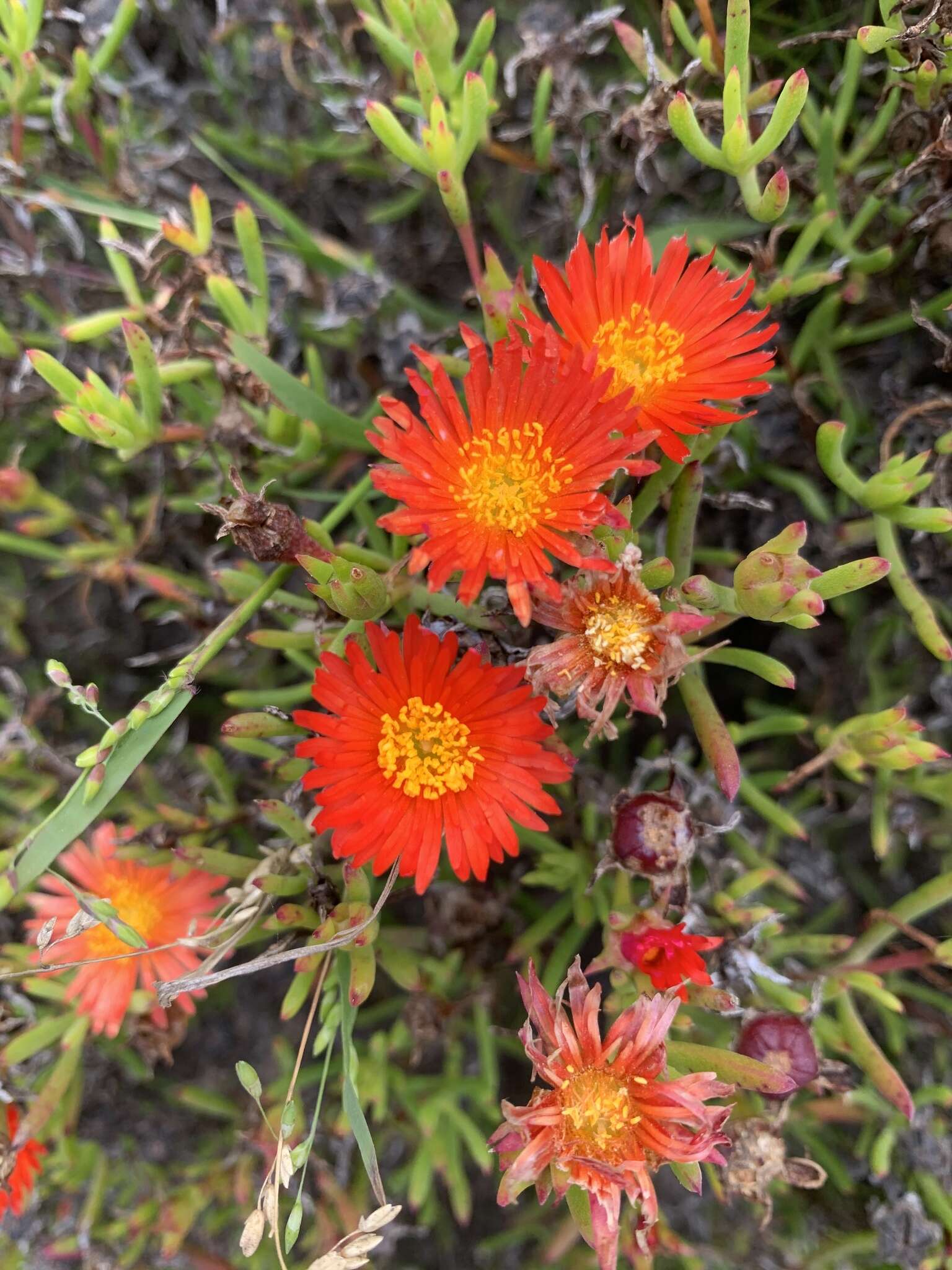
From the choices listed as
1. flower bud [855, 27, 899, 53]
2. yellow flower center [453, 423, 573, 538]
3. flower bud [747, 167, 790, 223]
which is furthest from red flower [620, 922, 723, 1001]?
flower bud [855, 27, 899, 53]

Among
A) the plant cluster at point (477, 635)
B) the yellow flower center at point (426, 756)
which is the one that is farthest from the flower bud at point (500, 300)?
the yellow flower center at point (426, 756)

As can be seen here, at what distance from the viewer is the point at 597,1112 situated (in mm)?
693

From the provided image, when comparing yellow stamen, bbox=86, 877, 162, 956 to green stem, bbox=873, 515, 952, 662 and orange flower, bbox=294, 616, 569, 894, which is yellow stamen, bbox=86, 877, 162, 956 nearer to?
orange flower, bbox=294, 616, 569, 894

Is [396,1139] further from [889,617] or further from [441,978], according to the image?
[889,617]

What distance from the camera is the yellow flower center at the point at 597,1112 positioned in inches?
27.3

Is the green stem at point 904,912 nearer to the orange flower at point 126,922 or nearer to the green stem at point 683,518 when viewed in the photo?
the green stem at point 683,518

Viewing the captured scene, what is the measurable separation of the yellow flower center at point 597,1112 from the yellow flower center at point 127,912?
54 centimetres

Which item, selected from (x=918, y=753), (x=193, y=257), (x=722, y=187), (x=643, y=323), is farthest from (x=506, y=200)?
(x=918, y=753)

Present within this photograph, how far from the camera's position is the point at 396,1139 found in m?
1.27

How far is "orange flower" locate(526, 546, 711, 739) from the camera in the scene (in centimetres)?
68

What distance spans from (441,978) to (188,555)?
68 centimetres

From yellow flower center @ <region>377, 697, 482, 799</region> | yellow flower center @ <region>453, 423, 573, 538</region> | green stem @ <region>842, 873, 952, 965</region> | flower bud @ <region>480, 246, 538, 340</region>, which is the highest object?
flower bud @ <region>480, 246, 538, 340</region>

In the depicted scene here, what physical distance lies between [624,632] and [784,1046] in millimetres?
442

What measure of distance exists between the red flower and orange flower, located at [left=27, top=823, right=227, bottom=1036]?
464 millimetres
